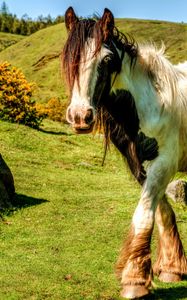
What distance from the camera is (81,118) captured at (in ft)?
16.5

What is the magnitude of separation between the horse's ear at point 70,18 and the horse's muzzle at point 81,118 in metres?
0.97

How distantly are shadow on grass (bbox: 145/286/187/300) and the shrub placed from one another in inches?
645

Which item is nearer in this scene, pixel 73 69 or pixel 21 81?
pixel 73 69

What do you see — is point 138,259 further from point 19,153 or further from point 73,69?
point 19,153

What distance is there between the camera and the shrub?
22.6 meters

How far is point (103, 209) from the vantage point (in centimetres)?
1176

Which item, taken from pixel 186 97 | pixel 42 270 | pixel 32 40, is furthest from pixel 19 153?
pixel 32 40

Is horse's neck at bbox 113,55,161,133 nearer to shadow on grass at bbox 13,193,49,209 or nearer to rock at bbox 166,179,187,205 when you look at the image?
shadow on grass at bbox 13,193,49,209

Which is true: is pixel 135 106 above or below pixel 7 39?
below

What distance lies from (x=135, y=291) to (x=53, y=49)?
78426mm

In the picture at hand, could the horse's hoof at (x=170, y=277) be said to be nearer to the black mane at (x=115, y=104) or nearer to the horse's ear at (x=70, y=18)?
the black mane at (x=115, y=104)

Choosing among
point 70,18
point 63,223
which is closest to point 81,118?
point 70,18

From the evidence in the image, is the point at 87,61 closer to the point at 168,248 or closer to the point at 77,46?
the point at 77,46

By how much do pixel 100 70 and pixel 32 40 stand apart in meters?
87.2
